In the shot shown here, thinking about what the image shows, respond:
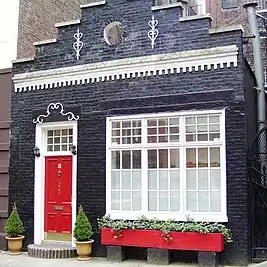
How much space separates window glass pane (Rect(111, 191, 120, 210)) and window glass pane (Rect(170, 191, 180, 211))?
1374 mm

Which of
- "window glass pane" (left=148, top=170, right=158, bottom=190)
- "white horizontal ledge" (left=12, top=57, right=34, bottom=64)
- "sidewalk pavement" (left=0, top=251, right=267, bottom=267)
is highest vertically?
"white horizontal ledge" (left=12, top=57, right=34, bottom=64)

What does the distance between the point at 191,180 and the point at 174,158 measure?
2.16ft

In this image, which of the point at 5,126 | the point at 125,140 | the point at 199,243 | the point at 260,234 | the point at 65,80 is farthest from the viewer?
the point at 5,126

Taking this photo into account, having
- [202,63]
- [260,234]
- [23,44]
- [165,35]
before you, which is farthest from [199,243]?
[23,44]

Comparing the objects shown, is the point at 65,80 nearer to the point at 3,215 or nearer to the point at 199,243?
the point at 3,215

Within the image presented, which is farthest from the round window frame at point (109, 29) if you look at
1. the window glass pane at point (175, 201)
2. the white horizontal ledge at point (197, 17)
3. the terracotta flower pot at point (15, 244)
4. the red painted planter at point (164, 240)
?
the terracotta flower pot at point (15, 244)

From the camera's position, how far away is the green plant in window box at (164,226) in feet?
32.8

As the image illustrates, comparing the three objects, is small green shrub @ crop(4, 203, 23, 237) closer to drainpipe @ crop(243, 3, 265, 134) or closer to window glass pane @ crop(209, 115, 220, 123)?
window glass pane @ crop(209, 115, 220, 123)

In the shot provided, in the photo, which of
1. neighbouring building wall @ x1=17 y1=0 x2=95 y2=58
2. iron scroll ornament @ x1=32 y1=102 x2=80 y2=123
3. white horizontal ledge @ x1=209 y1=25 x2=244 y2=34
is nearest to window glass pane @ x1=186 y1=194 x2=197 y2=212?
iron scroll ornament @ x1=32 y1=102 x2=80 y2=123

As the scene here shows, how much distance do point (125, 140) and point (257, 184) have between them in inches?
130

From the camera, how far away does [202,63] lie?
10.7m

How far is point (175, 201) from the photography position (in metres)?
10.8

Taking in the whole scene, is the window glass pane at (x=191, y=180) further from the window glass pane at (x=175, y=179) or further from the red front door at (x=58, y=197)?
the red front door at (x=58, y=197)

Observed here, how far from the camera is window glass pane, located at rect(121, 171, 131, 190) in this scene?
1130cm
